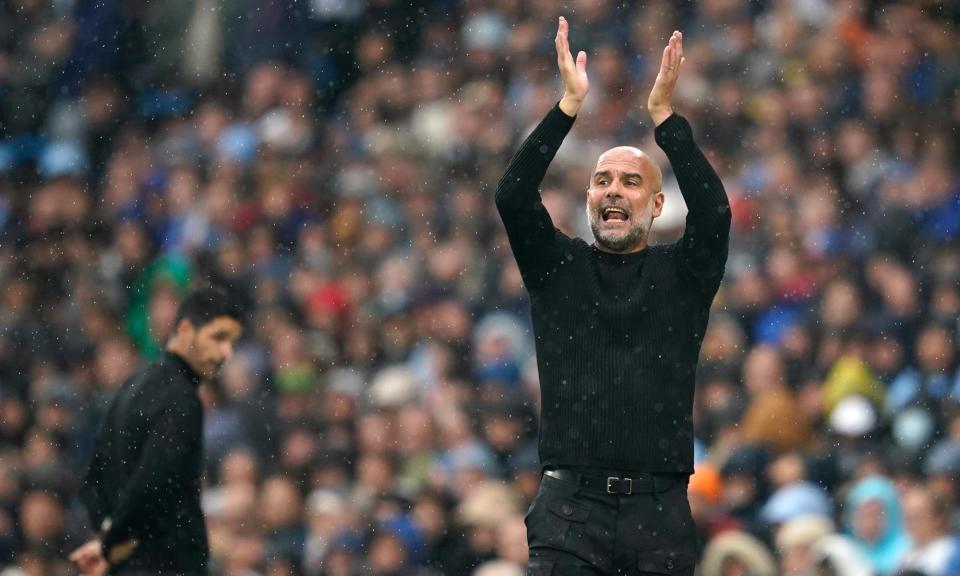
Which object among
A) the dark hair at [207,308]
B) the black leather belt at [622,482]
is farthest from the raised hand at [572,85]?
the dark hair at [207,308]

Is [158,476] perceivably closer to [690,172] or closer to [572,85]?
[572,85]

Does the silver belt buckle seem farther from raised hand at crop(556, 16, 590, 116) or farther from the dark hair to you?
the dark hair

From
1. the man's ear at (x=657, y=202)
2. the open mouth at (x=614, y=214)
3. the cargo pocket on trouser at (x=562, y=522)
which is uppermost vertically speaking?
the man's ear at (x=657, y=202)

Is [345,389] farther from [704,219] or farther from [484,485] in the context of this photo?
[704,219]

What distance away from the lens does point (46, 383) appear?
14.0 m

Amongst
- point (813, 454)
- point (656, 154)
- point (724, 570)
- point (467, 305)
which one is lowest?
point (724, 570)

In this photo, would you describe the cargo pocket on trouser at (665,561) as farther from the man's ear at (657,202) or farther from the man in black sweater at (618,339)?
the man's ear at (657,202)

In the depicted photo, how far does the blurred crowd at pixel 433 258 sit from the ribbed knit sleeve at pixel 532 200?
11.9ft

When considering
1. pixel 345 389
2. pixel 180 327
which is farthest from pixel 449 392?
pixel 180 327

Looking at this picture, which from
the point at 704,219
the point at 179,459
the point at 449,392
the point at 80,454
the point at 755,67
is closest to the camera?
the point at 704,219

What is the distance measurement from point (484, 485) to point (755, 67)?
194 inches

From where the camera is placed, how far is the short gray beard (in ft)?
20.7

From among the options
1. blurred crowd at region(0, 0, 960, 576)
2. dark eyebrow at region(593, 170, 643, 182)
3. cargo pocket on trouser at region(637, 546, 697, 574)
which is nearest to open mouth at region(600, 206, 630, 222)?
dark eyebrow at region(593, 170, 643, 182)

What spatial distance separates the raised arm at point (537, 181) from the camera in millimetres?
6172
